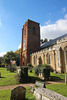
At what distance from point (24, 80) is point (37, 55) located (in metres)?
18.5

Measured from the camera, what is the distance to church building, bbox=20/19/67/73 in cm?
1806

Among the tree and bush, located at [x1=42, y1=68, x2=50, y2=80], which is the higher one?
the tree

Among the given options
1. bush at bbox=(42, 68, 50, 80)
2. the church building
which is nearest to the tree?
the church building

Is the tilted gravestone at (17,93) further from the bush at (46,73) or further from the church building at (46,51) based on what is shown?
the church building at (46,51)

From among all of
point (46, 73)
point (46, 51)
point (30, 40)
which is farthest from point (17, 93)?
point (30, 40)

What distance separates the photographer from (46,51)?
2392 cm

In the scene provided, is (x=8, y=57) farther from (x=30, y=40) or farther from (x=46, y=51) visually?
(x=46, y=51)

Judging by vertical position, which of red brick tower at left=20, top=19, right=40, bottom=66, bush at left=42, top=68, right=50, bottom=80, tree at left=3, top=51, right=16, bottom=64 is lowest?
bush at left=42, top=68, right=50, bottom=80

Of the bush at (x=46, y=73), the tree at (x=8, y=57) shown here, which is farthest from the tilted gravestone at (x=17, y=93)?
the tree at (x=8, y=57)

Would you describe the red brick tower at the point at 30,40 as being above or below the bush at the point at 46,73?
above

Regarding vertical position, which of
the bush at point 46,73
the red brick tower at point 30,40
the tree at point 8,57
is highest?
the red brick tower at point 30,40

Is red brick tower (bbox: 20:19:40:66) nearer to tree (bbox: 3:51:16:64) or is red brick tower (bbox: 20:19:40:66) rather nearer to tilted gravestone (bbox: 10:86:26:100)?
tree (bbox: 3:51:16:64)

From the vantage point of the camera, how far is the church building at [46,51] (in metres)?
18.1

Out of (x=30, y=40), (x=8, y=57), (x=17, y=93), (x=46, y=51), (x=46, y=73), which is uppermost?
(x=30, y=40)
